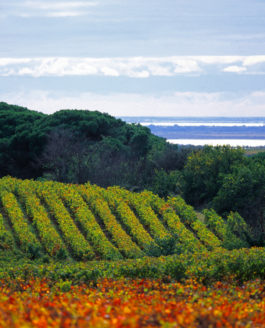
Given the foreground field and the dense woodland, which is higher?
the dense woodland

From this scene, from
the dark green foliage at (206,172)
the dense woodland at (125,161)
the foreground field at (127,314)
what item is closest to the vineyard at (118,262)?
the foreground field at (127,314)

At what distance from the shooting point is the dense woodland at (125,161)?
31594mm

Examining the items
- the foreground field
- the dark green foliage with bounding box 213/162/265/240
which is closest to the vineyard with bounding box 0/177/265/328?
the foreground field

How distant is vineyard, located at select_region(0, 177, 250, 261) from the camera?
2034 cm

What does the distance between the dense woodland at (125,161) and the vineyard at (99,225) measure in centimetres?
213

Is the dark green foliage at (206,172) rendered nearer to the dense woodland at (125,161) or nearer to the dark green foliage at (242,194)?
the dense woodland at (125,161)

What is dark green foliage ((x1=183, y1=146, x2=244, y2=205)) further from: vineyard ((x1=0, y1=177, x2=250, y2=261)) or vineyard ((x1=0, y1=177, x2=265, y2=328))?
vineyard ((x1=0, y1=177, x2=250, y2=261))

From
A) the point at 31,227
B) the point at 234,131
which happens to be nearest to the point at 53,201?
the point at 31,227

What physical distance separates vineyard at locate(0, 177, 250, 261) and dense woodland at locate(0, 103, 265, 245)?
2.13 meters

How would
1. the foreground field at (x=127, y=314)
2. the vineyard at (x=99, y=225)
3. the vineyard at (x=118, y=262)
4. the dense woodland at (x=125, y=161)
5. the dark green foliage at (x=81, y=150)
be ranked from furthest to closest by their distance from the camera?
the dark green foliage at (x=81, y=150), the dense woodland at (x=125, y=161), the vineyard at (x=99, y=225), the vineyard at (x=118, y=262), the foreground field at (x=127, y=314)

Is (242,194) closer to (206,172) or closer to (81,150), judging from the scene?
(206,172)

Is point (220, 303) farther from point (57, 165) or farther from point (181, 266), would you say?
point (57, 165)

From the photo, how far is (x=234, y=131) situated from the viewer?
177 meters

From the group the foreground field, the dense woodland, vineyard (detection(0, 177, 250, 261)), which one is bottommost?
vineyard (detection(0, 177, 250, 261))
